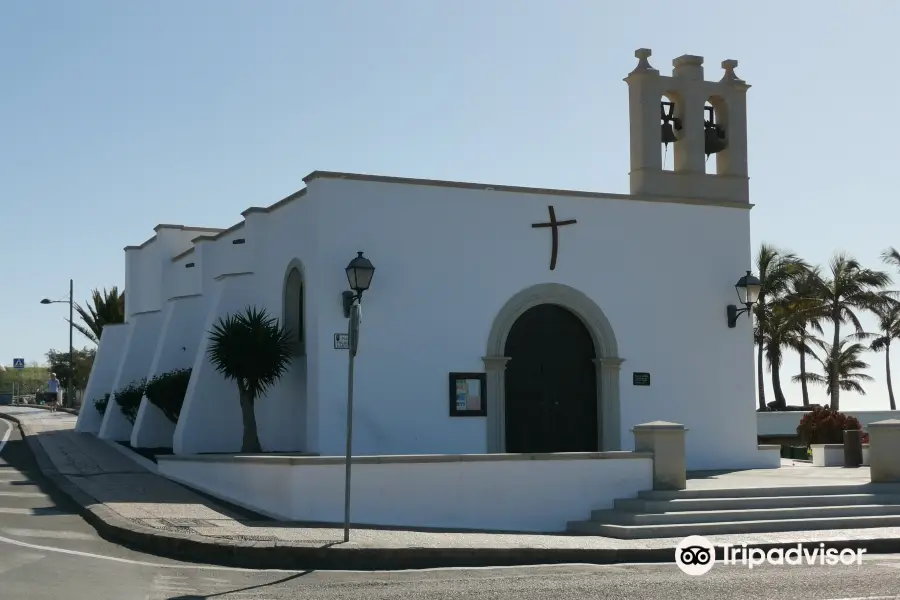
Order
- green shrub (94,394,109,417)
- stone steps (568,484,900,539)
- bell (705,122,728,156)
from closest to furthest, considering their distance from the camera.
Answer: stone steps (568,484,900,539) < bell (705,122,728,156) < green shrub (94,394,109,417)

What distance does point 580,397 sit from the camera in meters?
19.0

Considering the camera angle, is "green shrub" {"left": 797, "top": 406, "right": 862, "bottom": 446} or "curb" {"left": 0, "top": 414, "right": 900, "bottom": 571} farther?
"green shrub" {"left": 797, "top": 406, "right": 862, "bottom": 446}

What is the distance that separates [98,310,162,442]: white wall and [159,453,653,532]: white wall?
12.0 m

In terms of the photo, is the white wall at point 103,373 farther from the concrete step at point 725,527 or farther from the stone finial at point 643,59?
the concrete step at point 725,527

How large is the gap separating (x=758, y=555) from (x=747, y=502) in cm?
240

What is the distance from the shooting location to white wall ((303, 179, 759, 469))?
56.6 feet

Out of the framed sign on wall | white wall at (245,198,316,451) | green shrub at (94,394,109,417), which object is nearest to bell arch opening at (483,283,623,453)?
the framed sign on wall

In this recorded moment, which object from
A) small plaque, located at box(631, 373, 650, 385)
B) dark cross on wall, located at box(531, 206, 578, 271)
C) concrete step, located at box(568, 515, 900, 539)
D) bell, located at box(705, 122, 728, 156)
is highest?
bell, located at box(705, 122, 728, 156)

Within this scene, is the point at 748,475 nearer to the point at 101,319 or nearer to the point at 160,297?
the point at 160,297

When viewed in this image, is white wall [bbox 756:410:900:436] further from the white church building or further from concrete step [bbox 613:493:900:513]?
concrete step [bbox 613:493:900:513]

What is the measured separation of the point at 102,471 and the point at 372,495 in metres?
7.15

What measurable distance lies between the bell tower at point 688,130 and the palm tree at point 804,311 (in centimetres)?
2361

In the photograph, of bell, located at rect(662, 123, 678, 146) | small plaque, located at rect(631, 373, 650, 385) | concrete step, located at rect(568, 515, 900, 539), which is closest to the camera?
concrete step, located at rect(568, 515, 900, 539)

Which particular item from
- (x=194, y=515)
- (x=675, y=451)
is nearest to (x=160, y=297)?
(x=194, y=515)
